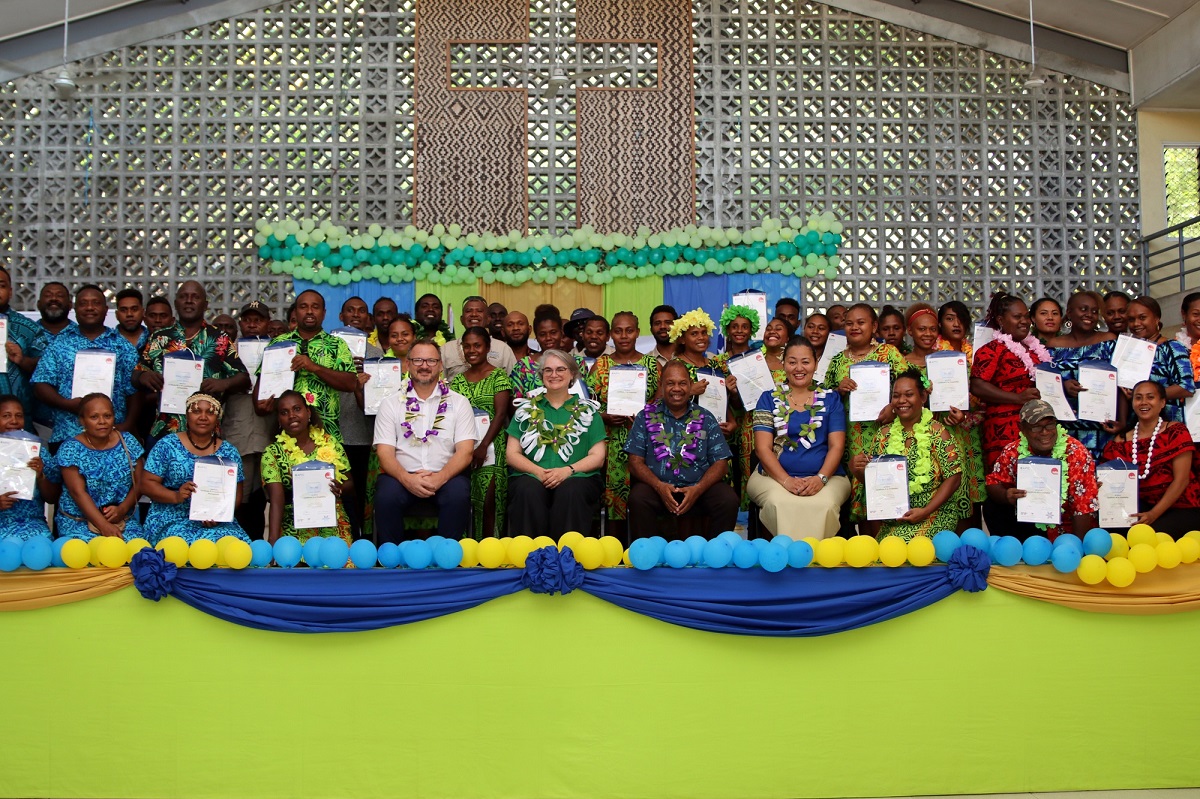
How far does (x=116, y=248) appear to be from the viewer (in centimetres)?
1026

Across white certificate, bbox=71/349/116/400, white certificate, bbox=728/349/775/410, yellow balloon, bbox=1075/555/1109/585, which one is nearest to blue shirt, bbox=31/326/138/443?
white certificate, bbox=71/349/116/400

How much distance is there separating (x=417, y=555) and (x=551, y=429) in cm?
136

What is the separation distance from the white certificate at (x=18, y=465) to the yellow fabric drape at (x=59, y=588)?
703 mm

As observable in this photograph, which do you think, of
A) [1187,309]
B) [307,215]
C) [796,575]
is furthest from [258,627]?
[307,215]

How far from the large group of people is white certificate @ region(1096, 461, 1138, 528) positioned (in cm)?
6

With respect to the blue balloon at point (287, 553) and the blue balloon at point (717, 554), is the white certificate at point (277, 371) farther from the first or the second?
the blue balloon at point (717, 554)

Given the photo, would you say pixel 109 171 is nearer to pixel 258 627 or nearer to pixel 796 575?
pixel 258 627

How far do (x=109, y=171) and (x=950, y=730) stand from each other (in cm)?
928

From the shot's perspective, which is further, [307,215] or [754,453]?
[307,215]

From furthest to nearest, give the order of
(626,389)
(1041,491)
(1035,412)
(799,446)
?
(626,389)
(799,446)
(1035,412)
(1041,491)

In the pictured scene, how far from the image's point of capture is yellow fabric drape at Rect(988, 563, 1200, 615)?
13.3 ft

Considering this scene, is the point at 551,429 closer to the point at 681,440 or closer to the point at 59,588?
the point at 681,440

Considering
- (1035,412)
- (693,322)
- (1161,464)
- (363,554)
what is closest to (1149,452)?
(1161,464)

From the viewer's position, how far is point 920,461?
495cm
